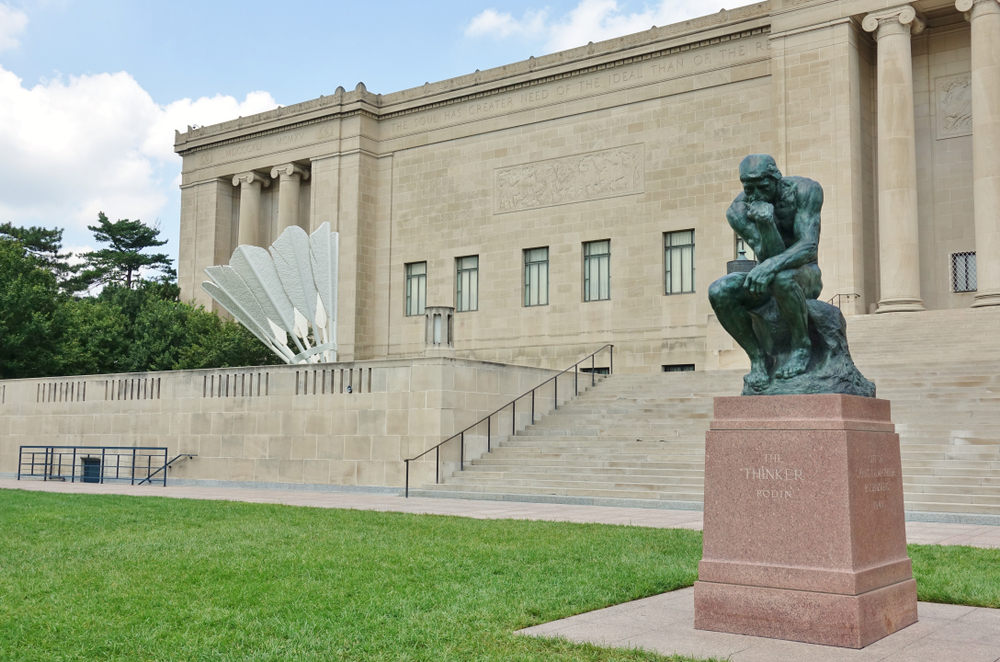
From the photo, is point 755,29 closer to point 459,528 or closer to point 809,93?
point 809,93

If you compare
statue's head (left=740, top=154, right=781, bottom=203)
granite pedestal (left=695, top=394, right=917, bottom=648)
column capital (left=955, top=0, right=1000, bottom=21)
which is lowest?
granite pedestal (left=695, top=394, right=917, bottom=648)

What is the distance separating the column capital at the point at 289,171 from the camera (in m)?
43.9

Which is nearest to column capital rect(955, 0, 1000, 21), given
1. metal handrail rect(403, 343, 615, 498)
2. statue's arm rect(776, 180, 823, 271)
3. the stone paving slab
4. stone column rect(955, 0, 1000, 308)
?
stone column rect(955, 0, 1000, 308)

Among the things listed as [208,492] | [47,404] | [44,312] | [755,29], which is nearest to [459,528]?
[208,492]

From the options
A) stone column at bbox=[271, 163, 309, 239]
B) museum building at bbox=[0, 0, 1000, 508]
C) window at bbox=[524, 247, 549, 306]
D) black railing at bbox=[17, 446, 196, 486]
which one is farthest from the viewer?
stone column at bbox=[271, 163, 309, 239]

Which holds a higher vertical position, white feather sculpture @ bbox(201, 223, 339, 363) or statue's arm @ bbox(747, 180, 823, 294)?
white feather sculpture @ bbox(201, 223, 339, 363)

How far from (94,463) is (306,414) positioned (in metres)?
8.20

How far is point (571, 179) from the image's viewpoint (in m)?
37.0

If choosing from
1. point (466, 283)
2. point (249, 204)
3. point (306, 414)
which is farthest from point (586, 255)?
point (249, 204)

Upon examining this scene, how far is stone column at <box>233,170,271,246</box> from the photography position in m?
45.6

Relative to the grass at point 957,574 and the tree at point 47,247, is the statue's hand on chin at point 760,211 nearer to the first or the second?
the grass at point 957,574

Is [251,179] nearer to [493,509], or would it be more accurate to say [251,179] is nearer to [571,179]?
[571,179]

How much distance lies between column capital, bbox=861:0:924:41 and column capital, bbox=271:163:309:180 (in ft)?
80.7

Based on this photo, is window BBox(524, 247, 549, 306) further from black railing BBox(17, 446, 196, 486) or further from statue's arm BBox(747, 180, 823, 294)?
statue's arm BBox(747, 180, 823, 294)
